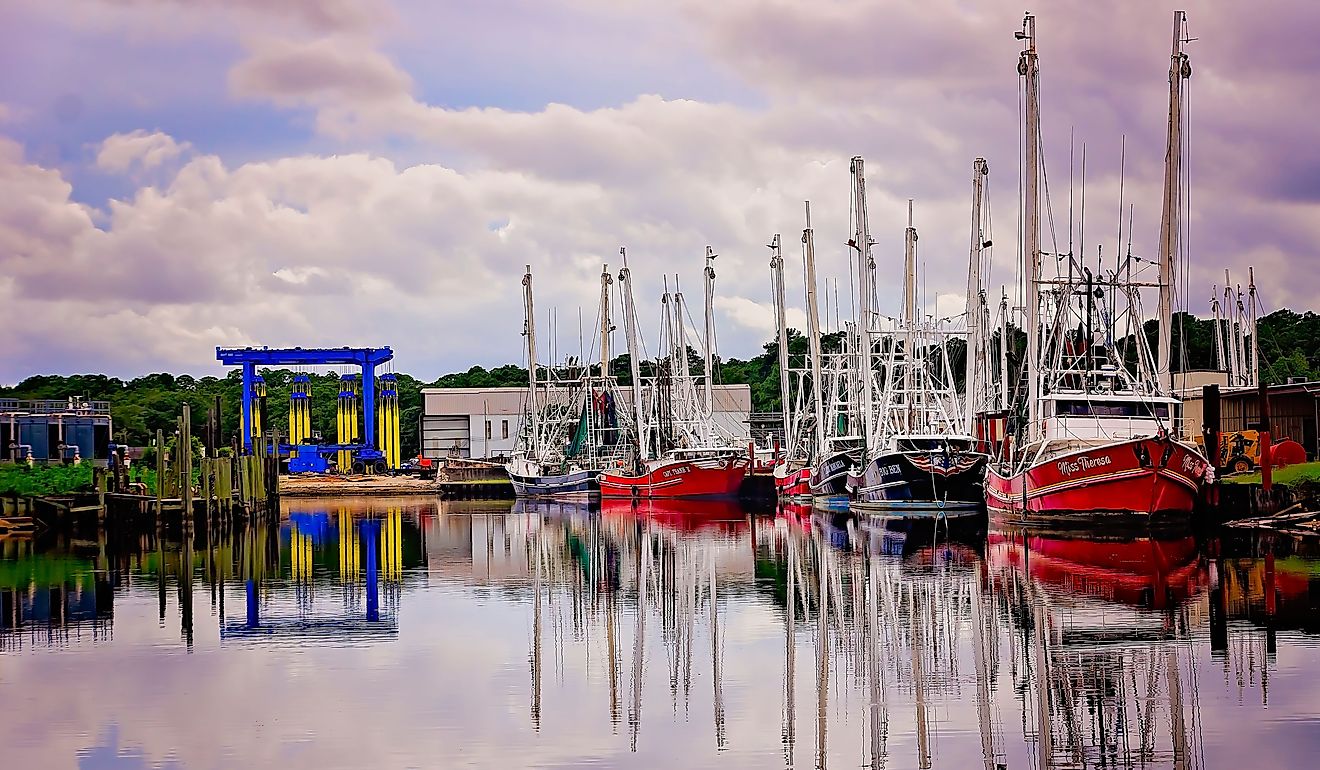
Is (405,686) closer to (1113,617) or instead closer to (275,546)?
(1113,617)

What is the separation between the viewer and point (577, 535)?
2188 inches

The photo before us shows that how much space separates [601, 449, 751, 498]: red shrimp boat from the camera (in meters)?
78.0

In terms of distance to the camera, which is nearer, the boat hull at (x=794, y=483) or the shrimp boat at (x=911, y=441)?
the shrimp boat at (x=911, y=441)

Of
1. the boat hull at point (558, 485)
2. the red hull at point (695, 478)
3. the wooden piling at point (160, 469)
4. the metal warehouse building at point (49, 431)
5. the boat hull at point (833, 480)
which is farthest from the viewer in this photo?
the boat hull at point (558, 485)

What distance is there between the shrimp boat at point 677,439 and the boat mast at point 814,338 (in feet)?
23.5

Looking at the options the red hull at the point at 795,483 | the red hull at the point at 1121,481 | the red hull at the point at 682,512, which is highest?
the red hull at the point at 1121,481

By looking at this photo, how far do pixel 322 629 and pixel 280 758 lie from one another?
11.4m

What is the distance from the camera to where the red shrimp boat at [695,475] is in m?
78.0

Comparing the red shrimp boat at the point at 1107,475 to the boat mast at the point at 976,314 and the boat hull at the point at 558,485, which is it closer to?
the boat mast at the point at 976,314

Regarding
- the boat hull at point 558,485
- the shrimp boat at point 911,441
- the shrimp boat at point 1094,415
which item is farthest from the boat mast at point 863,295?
the boat hull at point 558,485

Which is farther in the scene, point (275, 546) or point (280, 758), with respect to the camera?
point (275, 546)

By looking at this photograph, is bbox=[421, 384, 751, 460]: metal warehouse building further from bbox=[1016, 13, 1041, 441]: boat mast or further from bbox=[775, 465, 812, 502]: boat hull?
bbox=[1016, 13, 1041, 441]: boat mast

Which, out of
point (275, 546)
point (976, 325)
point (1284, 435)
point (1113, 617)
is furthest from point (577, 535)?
point (1113, 617)

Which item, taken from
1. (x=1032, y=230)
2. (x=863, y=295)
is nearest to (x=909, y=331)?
(x=863, y=295)
